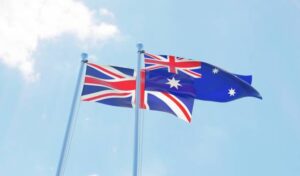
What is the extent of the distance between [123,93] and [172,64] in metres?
2.30

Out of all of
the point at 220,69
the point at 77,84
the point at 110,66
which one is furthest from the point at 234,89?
the point at 77,84

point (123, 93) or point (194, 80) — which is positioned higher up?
point (194, 80)

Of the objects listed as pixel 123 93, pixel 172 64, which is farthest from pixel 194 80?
pixel 123 93

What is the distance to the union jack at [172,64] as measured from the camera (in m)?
18.1

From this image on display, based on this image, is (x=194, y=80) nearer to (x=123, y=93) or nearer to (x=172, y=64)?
(x=172, y=64)

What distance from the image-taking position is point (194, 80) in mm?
18328

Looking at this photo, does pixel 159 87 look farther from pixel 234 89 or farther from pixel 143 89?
pixel 234 89

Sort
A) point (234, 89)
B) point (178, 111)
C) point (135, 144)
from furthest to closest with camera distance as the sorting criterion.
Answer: point (234, 89), point (178, 111), point (135, 144)

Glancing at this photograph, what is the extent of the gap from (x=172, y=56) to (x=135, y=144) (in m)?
4.46

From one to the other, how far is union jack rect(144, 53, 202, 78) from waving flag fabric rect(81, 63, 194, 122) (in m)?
0.57

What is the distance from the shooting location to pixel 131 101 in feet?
56.5

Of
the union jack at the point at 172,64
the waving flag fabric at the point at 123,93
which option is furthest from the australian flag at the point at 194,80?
the waving flag fabric at the point at 123,93

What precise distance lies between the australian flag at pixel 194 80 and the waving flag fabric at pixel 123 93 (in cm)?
33

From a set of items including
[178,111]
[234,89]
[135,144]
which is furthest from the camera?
[234,89]
